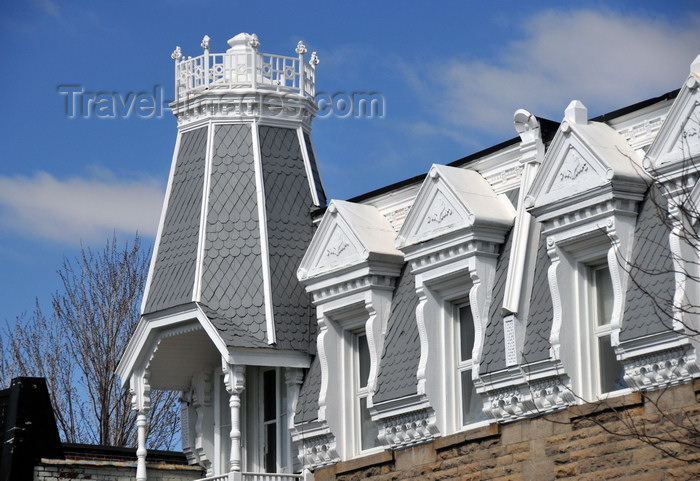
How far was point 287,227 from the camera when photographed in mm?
28234

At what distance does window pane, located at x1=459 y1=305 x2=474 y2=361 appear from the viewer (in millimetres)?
24672

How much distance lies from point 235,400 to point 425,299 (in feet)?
11.9

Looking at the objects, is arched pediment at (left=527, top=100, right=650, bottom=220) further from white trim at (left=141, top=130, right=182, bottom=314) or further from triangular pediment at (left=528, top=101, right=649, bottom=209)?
white trim at (left=141, top=130, right=182, bottom=314)

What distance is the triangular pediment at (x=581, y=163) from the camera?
21984 mm

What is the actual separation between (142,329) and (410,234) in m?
5.27

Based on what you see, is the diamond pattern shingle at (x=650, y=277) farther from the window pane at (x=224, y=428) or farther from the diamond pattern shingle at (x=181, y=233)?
the window pane at (x=224, y=428)

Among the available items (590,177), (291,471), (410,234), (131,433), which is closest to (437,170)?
(410,234)

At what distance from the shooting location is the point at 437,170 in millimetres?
24688

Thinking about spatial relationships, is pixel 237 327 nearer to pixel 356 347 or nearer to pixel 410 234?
pixel 356 347

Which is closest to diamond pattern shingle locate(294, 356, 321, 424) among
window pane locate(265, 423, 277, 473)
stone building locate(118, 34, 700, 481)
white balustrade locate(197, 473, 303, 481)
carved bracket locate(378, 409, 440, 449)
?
stone building locate(118, 34, 700, 481)

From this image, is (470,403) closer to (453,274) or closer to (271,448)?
(453,274)

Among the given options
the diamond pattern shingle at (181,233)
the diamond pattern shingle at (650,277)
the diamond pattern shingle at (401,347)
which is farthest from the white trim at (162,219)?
the diamond pattern shingle at (650,277)

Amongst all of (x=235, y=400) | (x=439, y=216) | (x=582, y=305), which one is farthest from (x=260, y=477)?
(x=582, y=305)

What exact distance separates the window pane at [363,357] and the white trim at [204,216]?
2594mm
